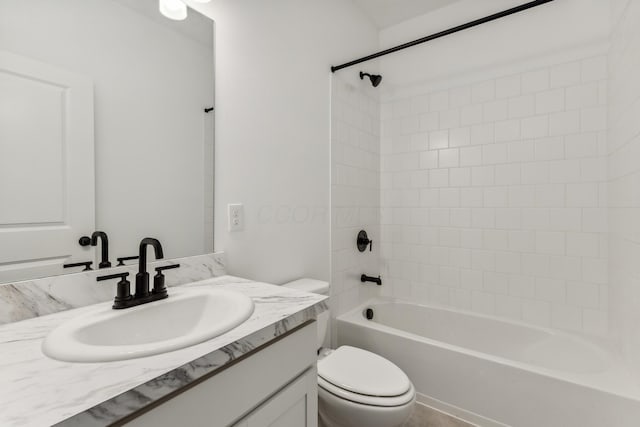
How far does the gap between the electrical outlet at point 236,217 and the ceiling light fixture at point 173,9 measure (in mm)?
762

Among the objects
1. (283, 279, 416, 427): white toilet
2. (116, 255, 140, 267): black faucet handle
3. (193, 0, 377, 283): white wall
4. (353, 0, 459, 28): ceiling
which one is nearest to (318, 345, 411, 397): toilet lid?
(283, 279, 416, 427): white toilet

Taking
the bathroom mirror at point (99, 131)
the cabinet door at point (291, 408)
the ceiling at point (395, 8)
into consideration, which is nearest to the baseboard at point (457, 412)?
the cabinet door at point (291, 408)

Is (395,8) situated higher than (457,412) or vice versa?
(395,8)

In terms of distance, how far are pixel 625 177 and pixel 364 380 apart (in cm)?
153

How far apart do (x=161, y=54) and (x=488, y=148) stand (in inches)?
78.2

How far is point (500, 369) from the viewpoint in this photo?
143cm

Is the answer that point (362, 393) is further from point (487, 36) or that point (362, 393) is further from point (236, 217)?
point (487, 36)

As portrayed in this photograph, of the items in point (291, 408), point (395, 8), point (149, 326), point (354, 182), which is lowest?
point (291, 408)

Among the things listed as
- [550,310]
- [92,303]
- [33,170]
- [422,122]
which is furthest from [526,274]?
[33,170]

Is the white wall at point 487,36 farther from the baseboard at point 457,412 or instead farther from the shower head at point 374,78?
the baseboard at point 457,412

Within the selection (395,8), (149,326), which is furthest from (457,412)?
(395,8)

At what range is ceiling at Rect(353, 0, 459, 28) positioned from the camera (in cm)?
212

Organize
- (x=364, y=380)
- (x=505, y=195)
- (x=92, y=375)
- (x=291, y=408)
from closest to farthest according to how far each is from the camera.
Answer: (x=92, y=375) < (x=291, y=408) < (x=364, y=380) < (x=505, y=195)

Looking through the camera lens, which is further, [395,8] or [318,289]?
[395,8]
